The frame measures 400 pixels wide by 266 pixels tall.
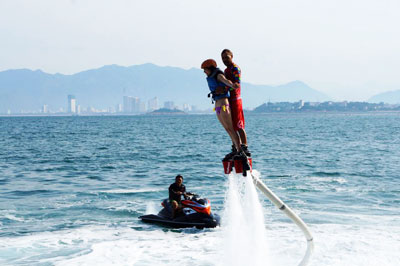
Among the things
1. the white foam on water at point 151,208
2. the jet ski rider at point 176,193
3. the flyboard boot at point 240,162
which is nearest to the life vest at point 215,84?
the flyboard boot at point 240,162

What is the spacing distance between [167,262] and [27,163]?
119 feet

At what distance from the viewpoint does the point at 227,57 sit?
835 centimetres

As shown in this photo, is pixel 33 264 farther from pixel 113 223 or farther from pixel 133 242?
pixel 113 223

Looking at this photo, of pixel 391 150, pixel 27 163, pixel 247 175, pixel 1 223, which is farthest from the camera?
pixel 391 150

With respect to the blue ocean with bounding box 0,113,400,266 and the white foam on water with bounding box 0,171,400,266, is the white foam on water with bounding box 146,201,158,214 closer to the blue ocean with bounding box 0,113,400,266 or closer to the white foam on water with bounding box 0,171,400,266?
the blue ocean with bounding box 0,113,400,266

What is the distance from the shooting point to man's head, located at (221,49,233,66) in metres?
8.34

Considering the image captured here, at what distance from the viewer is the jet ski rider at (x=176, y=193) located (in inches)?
820

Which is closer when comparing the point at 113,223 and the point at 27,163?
the point at 113,223

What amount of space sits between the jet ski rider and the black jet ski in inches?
7.3

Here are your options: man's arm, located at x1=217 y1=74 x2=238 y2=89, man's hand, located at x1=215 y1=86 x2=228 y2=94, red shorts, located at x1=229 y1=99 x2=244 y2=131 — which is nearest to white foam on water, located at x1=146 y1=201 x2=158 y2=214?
red shorts, located at x1=229 y1=99 x2=244 y2=131

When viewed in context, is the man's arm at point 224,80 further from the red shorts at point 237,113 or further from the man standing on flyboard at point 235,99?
the red shorts at point 237,113

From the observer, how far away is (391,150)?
205ft

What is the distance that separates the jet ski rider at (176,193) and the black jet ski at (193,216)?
0.61 feet

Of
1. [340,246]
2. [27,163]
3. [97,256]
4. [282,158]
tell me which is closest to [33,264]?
[97,256]
